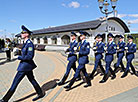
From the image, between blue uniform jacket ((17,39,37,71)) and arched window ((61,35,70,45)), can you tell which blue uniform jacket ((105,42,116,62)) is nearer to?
blue uniform jacket ((17,39,37,71))

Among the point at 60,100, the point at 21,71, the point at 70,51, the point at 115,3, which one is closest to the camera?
the point at 21,71

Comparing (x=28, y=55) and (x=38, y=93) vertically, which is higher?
(x=28, y=55)

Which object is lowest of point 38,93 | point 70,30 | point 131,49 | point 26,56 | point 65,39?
point 38,93

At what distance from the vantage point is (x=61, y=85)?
5.00 m

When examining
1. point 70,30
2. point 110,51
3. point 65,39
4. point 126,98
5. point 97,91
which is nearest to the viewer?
point 126,98

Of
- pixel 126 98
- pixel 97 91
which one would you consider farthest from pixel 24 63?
pixel 126 98

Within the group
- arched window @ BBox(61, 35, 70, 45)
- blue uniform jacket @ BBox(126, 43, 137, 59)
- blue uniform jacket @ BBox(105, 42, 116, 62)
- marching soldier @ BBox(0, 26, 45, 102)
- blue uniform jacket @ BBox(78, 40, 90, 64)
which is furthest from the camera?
arched window @ BBox(61, 35, 70, 45)

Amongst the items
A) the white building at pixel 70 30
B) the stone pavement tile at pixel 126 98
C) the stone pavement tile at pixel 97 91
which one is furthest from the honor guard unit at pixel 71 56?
the white building at pixel 70 30

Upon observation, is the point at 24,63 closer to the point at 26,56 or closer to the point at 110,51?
the point at 26,56

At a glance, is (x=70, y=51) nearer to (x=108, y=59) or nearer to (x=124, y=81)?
(x=108, y=59)

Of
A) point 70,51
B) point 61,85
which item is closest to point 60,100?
point 61,85

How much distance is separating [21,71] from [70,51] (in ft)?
6.47

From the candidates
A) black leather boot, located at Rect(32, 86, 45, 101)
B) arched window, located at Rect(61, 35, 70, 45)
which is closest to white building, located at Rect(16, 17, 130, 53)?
arched window, located at Rect(61, 35, 70, 45)

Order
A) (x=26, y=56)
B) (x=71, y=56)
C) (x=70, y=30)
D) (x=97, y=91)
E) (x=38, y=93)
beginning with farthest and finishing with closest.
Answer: (x=70, y=30) < (x=71, y=56) < (x=97, y=91) < (x=38, y=93) < (x=26, y=56)
